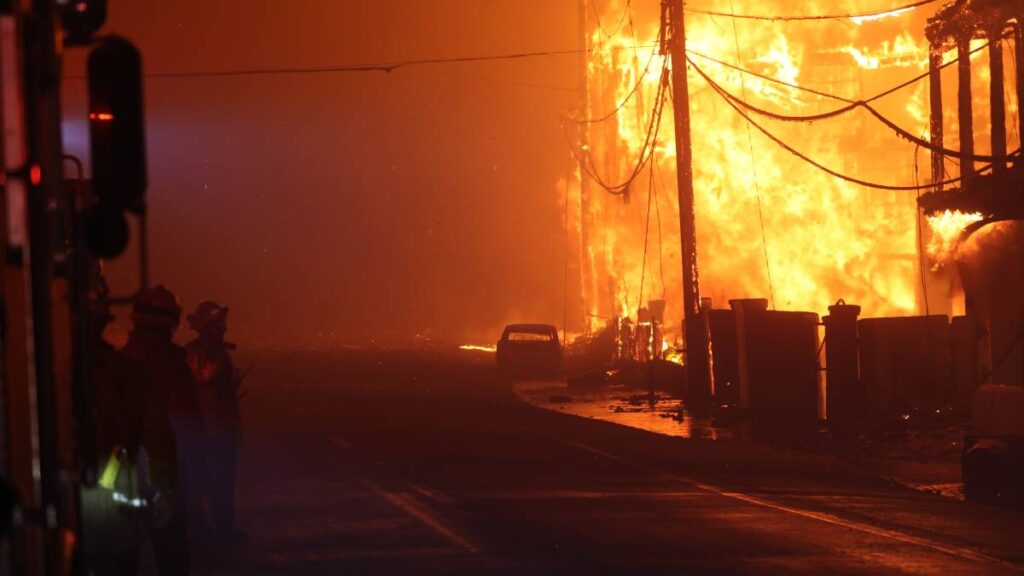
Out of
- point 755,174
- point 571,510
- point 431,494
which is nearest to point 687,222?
point 431,494

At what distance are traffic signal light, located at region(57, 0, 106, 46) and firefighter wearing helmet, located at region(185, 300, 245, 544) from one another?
5.53 m

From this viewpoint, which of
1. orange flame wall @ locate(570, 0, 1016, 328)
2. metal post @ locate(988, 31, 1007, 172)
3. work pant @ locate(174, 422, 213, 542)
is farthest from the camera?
orange flame wall @ locate(570, 0, 1016, 328)

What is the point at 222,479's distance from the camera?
10.8 meters

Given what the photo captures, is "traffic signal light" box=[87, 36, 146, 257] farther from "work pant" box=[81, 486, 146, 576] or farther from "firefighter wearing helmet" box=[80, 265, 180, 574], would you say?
"firefighter wearing helmet" box=[80, 265, 180, 574]

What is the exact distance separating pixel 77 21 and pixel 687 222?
75.7 ft

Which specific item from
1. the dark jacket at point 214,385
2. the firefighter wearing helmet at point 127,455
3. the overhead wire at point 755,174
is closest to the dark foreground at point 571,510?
the dark jacket at point 214,385

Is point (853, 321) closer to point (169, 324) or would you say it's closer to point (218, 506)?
point (218, 506)

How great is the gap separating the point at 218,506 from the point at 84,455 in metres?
6.26

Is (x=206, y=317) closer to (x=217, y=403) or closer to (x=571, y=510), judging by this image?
(x=217, y=403)

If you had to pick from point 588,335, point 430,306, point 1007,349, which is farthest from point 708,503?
point 430,306

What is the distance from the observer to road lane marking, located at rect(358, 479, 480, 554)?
1106cm

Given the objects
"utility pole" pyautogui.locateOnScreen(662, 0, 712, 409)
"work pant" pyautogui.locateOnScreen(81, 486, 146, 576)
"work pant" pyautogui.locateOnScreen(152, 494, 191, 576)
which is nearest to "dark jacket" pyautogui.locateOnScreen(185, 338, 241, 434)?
"work pant" pyautogui.locateOnScreen(152, 494, 191, 576)

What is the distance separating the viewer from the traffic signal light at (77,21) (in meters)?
4.99

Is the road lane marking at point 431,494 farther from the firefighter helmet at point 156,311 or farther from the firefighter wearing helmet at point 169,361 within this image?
the firefighter helmet at point 156,311
